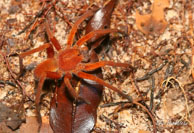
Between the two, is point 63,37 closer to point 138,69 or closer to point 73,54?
point 73,54

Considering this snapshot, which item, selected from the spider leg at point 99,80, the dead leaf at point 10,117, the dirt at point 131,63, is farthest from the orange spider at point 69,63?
the dead leaf at point 10,117

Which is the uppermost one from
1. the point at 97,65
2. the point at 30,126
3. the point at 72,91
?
the point at 97,65

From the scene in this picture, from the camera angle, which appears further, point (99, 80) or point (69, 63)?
point (69, 63)

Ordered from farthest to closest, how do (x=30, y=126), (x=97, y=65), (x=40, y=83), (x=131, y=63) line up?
(x=131, y=63) < (x=30, y=126) < (x=97, y=65) < (x=40, y=83)

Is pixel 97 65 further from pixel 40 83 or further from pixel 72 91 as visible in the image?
pixel 40 83

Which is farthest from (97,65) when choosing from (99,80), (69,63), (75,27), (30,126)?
(30,126)

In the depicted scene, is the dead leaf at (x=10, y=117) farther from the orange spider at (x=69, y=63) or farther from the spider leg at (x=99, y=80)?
the spider leg at (x=99, y=80)

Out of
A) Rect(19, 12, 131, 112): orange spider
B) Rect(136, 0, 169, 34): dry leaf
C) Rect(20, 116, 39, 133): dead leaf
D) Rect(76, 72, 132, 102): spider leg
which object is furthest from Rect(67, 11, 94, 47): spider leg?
Rect(20, 116, 39, 133): dead leaf
